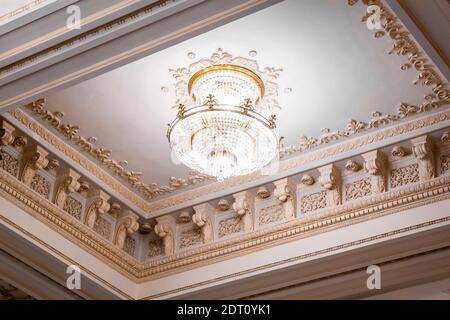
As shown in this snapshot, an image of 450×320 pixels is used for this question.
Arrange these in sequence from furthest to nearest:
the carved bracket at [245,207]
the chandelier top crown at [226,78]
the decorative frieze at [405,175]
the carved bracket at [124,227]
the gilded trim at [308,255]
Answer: the carved bracket at [124,227], the carved bracket at [245,207], the decorative frieze at [405,175], the gilded trim at [308,255], the chandelier top crown at [226,78]

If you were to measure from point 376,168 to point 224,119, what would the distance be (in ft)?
4.57

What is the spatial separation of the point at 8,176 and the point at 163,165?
3.95 feet

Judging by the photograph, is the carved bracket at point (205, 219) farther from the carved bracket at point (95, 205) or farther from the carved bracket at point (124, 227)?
the carved bracket at point (95, 205)

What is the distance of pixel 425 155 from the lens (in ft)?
22.0

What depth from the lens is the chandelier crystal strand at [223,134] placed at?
6082 mm

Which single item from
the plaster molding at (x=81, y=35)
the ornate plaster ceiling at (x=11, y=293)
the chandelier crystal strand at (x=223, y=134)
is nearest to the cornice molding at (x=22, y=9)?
the plaster molding at (x=81, y=35)

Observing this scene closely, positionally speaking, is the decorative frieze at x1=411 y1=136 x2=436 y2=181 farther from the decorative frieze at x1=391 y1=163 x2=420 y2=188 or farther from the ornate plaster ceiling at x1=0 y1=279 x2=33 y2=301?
the ornate plaster ceiling at x1=0 y1=279 x2=33 y2=301

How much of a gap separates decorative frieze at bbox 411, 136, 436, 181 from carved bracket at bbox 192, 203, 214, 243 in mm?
1788

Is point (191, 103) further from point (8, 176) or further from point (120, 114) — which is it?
point (8, 176)

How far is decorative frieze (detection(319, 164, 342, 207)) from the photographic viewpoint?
7020 mm

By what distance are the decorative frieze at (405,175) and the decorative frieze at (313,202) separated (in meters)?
0.57

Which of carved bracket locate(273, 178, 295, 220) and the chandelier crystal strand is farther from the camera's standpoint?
carved bracket locate(273, 178, 295, 220)

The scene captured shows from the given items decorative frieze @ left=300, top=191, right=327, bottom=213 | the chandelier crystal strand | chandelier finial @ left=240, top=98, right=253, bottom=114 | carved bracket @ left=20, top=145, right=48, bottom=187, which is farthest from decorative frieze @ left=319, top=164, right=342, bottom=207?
carved bracket @ left=20, top=145, right=48, bottom=187

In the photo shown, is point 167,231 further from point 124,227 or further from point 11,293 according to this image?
point 11,293
